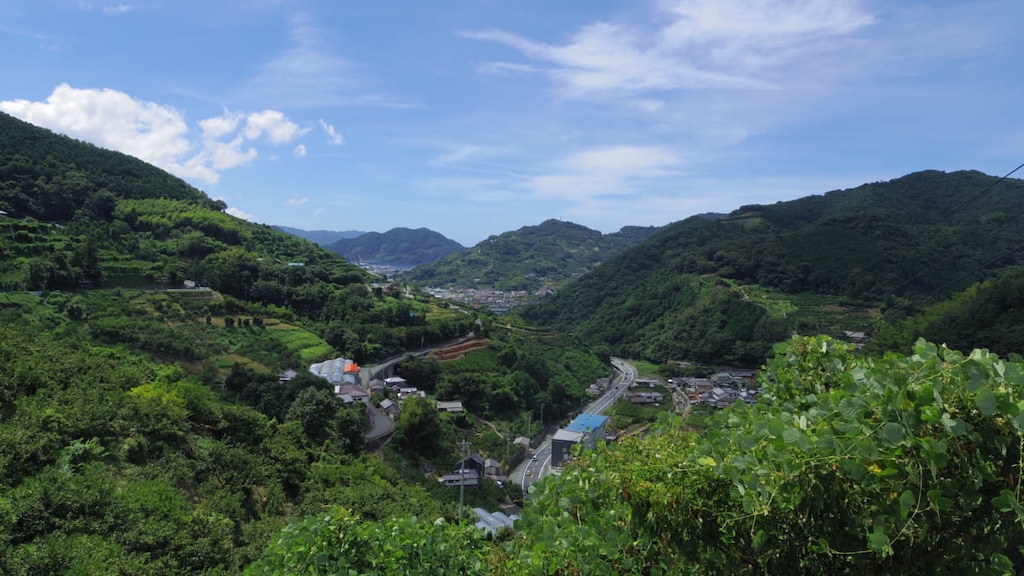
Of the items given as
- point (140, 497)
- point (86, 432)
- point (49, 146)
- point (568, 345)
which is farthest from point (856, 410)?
point (49, 146)

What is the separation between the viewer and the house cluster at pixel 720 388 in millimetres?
30422

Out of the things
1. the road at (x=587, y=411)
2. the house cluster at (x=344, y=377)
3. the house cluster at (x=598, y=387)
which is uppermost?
the house cluster at (x=344, y=377)

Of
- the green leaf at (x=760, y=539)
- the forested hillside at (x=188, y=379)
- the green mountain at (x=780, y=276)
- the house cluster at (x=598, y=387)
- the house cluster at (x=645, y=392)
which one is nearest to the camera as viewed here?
the green leaf at (x=760, y=539)

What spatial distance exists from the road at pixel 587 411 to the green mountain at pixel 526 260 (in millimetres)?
50804

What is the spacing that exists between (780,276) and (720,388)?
21.9 metres

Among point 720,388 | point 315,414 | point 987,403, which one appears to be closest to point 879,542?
point 987,403

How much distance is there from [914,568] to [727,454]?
0.57 m

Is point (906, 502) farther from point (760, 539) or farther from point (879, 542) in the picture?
point (760, 539)

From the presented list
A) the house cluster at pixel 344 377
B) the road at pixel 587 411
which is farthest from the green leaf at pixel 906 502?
the house cluster at pixel 344 377

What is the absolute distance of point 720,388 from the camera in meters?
33.7

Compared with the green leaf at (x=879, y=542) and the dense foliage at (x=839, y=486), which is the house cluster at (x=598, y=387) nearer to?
the dense foliage at (x=839, y=486)

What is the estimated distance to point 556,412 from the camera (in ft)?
99.2

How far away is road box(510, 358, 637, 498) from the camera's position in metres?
21.9

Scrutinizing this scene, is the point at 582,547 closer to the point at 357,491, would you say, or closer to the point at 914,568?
the point at 914,568
